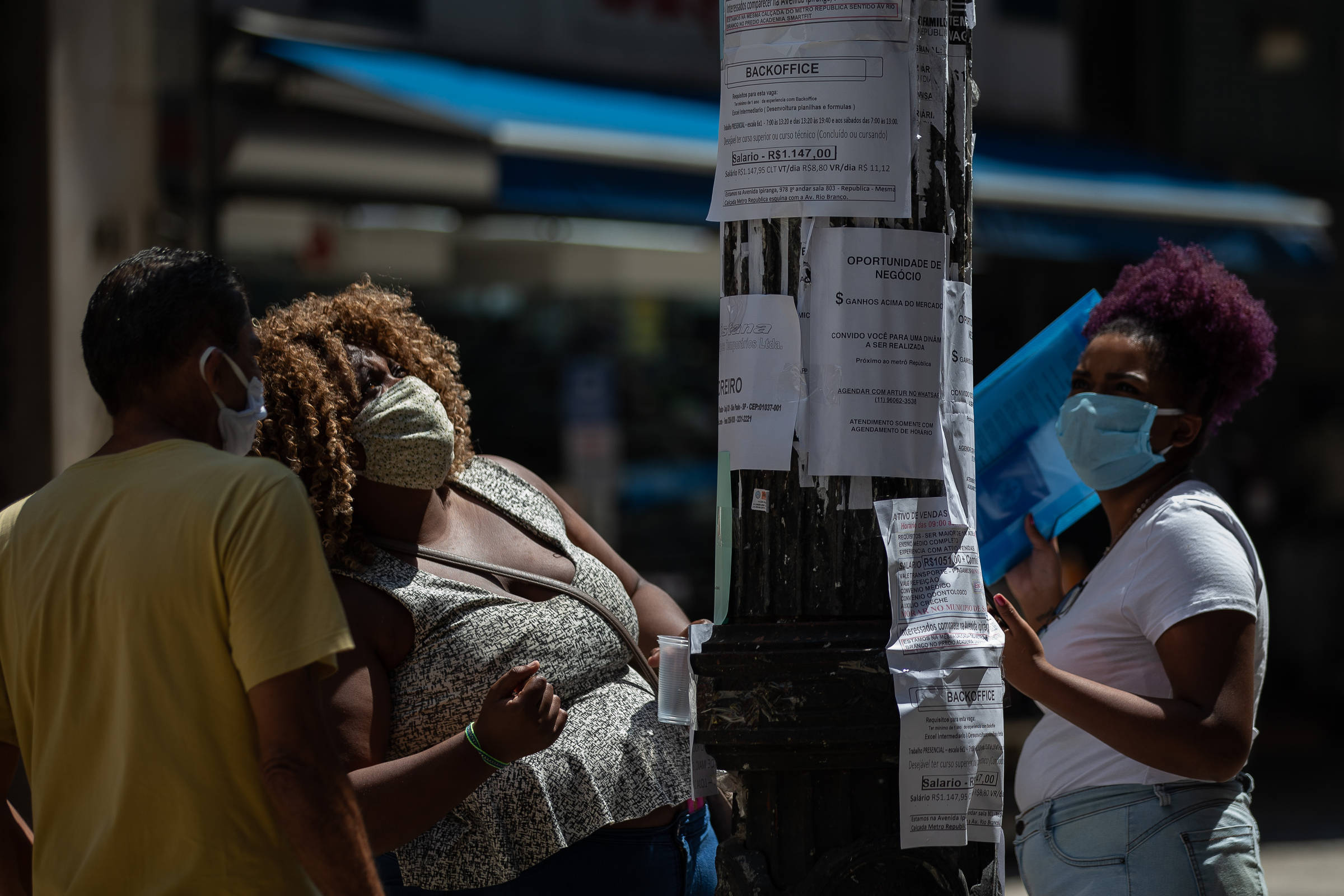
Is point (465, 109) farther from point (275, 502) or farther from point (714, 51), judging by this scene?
point (275, 502)

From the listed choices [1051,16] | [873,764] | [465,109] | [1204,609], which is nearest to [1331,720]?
[1051,16]

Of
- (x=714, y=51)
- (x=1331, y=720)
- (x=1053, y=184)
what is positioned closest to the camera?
(x=1053, y=184)

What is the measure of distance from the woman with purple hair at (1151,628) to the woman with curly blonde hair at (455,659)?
69cm

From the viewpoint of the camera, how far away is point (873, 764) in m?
1.87

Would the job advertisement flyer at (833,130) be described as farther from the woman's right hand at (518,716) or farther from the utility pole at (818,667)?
the woman's right hand at (518,716)

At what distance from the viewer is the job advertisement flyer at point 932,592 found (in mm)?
1863

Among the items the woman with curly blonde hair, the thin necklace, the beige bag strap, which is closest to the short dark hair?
the woman with curly blonde hair

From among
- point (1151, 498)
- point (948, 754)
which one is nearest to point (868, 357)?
point (948, 754)

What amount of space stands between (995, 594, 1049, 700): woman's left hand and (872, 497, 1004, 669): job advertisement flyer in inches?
11.7

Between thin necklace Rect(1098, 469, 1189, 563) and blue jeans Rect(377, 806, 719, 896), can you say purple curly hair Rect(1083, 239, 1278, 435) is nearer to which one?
thin necklace Rect(1098, 469, 1189, 563)

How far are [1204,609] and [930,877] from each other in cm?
74

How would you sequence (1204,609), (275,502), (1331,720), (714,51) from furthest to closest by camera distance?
(1331,720) < (714,51) < (1204,609) < (275,502)

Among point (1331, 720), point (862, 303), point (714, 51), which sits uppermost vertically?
point (714, 51)

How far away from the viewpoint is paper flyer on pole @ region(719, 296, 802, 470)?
1886mm
